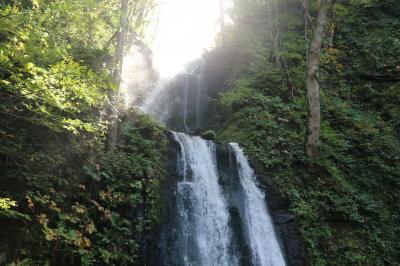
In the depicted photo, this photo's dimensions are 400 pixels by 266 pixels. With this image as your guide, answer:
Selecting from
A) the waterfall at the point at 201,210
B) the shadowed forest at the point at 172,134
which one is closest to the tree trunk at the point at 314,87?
the shadowed forest at the point at 172,134

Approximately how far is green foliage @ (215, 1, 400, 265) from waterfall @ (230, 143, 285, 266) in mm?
549

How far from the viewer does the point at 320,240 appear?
37.9ft

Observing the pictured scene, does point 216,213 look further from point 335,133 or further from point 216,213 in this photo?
point 335,133

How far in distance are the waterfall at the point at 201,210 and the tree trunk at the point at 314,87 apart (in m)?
4.10

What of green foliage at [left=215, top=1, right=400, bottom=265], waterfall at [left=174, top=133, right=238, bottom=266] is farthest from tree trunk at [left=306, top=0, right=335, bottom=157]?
waterfall at [left=174, top=133, right=238, bottom=266]

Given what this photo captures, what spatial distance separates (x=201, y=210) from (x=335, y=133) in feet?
26.5

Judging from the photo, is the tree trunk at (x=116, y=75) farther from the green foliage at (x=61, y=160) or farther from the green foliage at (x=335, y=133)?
the green foliage at (x=335, y=133)

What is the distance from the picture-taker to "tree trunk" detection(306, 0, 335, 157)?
45.5ft

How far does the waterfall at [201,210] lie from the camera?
10.1 m

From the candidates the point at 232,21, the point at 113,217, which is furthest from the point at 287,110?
the point at 232,21

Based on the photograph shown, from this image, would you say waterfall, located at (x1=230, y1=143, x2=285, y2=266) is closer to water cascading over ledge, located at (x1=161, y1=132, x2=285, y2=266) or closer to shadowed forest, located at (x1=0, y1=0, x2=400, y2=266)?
water cascading over ledge, located at (x1=161, y1=132, x2=285, y2=266)

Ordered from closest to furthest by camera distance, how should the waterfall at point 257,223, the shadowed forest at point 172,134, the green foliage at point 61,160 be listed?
the green foliage at point 61,160 < the shadowed forest at point 172,134 < the waterfall at point 257,223

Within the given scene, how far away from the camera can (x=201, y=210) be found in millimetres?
11148

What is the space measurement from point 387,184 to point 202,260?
339 inches
